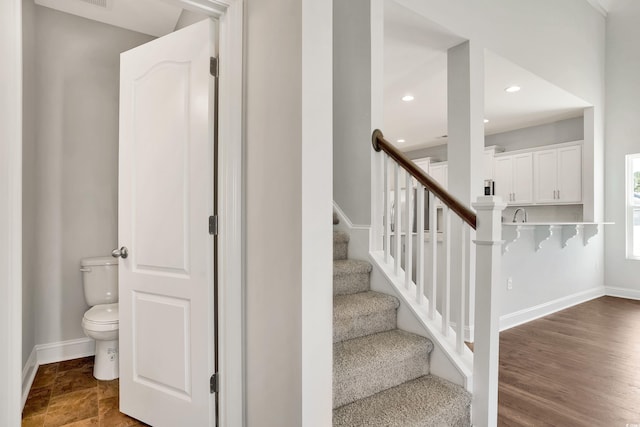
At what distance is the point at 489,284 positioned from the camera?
5.66ft

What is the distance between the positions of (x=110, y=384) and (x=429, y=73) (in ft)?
13.5

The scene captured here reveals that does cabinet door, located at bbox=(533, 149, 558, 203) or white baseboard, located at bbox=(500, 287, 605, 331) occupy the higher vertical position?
cabinet door, located at bbox=(533, 149, 558, 203)

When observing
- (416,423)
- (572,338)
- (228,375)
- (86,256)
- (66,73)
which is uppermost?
(66,73)

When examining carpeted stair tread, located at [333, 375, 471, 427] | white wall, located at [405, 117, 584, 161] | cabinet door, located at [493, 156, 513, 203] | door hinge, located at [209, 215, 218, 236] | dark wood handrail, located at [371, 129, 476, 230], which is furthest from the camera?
cabinet door, located at [493, 156, 513, 203]

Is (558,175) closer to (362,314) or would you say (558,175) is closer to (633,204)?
(633,204)

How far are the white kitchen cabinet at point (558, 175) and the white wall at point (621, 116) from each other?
21.3 inches

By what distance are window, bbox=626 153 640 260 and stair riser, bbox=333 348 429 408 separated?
5045mm

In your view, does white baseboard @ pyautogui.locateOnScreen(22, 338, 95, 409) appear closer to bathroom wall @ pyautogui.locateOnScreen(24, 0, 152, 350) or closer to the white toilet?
bathroom wall @ pyautogui.locateOnScreen(24, 0, 152, 350)

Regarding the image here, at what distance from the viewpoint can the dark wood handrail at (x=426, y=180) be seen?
1867 mm

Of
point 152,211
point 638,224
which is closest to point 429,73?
point 152,211

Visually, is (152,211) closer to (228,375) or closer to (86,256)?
(228,375)

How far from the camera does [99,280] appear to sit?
277 cm

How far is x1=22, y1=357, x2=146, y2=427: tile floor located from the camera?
6.44ft

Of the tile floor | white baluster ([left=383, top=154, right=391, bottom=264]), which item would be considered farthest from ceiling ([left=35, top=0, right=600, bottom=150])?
the tile floor
